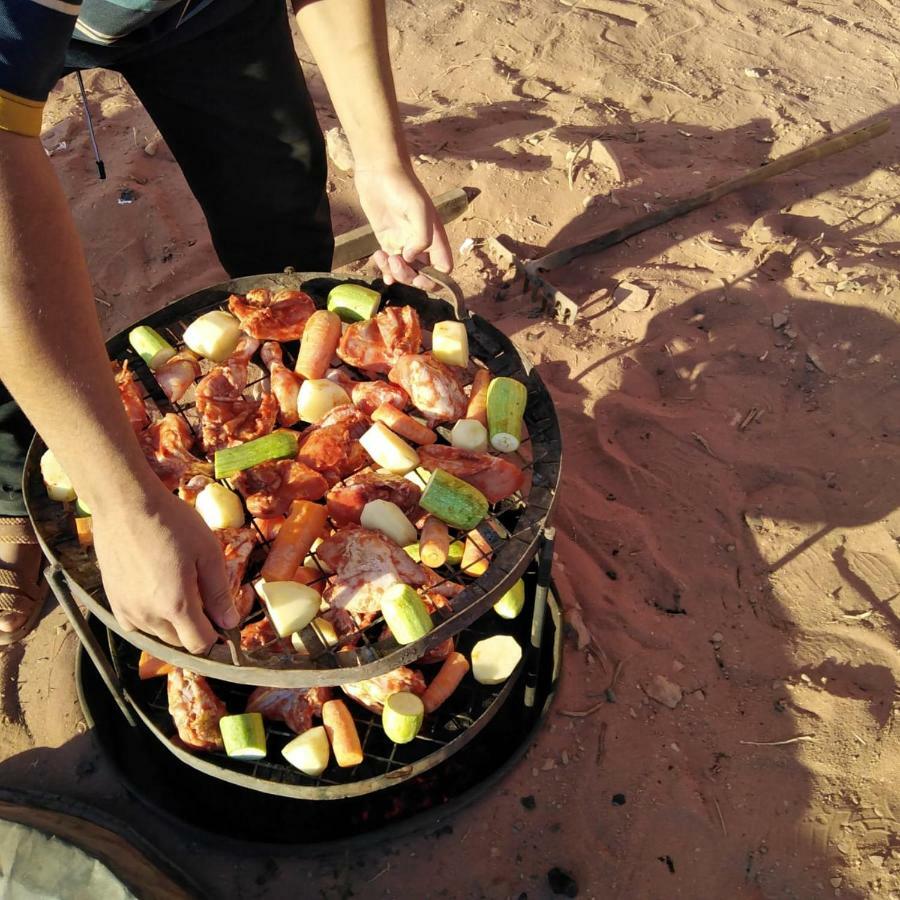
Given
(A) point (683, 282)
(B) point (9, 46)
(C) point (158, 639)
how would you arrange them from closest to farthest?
(B) point (9, 46) < (C) point (158, 639) < (A) point (683, 282)

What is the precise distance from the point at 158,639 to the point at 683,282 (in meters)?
3.89

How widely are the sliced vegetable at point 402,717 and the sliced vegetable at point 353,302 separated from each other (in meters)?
1.33

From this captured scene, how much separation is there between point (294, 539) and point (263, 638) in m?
0.31

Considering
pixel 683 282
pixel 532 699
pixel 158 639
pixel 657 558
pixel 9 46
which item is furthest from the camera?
pixel 683 282

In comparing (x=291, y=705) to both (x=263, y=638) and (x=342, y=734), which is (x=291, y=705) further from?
(x=263, y=638)

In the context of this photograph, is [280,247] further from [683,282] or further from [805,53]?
[805,53]

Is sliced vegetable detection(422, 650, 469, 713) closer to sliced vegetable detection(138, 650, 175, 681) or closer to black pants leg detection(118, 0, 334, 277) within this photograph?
sliced vegetable detection(138, 650, 175, 681)

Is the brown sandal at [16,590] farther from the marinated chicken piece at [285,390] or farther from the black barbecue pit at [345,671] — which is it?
the marinated chicken piece at [285,390]

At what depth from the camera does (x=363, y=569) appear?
6.97 ft

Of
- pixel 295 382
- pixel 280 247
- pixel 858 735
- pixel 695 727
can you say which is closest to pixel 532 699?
pixel 695 727

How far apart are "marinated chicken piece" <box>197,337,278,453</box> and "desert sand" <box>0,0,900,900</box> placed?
1525mm

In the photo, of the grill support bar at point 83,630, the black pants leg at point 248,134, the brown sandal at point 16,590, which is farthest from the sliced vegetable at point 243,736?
the black pants leg at point 248,134

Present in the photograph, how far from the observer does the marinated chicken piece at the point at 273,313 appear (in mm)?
2645

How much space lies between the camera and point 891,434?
13.1 ft
